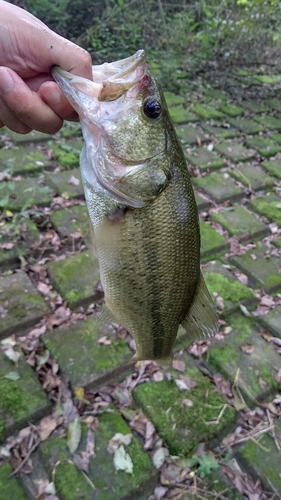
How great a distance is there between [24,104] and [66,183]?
210 centimetres

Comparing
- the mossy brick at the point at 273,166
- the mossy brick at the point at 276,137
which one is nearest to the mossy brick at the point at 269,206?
the mossy brick at the point at 273,166

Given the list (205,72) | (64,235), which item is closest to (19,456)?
(64,235)

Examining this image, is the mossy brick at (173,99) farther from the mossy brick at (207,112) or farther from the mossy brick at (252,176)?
the mossy brick at (252,176)

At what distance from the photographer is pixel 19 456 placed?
2.04 metres

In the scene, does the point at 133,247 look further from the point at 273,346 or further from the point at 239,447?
the point at 273,346

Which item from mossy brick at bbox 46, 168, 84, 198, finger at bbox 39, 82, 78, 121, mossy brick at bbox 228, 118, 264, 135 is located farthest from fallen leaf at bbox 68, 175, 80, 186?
mossy brick at bbox 228, 118, 264, 135

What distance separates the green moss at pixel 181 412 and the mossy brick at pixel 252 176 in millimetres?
2473

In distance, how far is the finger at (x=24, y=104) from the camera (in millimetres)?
1540

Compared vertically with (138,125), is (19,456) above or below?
below

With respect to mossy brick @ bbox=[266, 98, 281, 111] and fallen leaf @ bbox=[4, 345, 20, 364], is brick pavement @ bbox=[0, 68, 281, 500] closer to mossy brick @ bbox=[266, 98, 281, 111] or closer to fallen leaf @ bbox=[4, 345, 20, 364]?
fallen leaf @ bbox=[4, 345, 20, 364]

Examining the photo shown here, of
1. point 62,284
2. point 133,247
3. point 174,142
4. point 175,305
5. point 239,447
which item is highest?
point 174,142

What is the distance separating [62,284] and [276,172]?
9.66 ft

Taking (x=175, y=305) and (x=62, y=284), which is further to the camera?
(x=62, y=284)

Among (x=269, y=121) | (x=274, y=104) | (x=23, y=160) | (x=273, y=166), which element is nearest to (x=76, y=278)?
(x=23, y=160)
